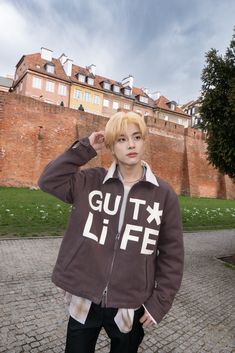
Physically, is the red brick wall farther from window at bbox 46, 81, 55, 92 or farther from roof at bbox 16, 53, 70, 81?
roof at bbox 16, 53, 70, 81

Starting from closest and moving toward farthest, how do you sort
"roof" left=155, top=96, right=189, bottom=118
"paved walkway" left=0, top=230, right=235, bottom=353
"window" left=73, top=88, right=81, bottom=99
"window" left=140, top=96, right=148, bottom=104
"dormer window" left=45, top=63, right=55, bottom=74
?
1. "paved walkway" left=0, top=230, right=235, bottom=353
2. "dormer window" left=45, top=63, right=55, bottom=74
3. "window" left=73, top=88, right=81, bottom=99
4. "window" left=140, top=96, right=148, bottom=104
5. "roof" left=155, top=96, right=189, bottom=118

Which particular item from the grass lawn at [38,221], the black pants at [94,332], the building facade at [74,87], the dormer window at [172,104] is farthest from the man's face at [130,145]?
the dormer window at [172,104]

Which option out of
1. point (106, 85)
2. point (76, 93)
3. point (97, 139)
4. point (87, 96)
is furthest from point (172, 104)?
point (97, 139)

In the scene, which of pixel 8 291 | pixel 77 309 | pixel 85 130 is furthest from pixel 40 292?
pixel 85 130

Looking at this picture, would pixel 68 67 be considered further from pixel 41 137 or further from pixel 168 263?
pixel 168 263

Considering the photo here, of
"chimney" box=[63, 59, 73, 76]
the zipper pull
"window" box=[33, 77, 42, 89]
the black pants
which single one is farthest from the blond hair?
"chimney" box=[63, 59, 73, 76]

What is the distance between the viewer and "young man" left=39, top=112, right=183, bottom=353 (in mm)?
1794

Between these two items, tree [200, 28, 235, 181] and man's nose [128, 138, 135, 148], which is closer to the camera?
man's nose [128, 138, 135, 148]

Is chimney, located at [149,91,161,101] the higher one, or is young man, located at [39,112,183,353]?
chimney, located at [149,91,161,101]

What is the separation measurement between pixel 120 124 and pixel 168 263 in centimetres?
86

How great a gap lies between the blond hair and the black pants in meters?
0.98

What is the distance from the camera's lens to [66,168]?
188cm

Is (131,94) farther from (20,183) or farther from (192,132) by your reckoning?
(20,183)

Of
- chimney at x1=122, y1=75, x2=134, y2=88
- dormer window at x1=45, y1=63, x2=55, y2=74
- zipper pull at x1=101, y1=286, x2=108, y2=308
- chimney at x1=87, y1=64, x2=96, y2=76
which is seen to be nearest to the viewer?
zipper pull at x1=101, y1=286, x2=108, y2=308
